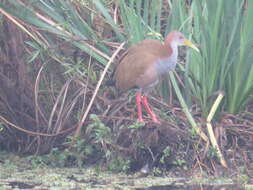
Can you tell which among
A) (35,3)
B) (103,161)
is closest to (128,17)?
(35,3)

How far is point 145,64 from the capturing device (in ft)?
20.7

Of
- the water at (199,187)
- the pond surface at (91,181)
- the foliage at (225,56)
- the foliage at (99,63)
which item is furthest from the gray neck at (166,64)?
the water at (199,187)

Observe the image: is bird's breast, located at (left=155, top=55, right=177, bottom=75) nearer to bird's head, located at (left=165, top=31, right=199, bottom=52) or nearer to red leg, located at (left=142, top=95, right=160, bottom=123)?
bird's head, located at (left=165, top=31, right=199, bottom=52)

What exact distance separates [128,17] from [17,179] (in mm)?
1796

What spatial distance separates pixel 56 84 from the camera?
6.85m

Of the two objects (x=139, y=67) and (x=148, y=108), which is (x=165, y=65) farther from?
(x=148, y=108)

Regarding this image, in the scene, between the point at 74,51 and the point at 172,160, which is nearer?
the point at 172,160

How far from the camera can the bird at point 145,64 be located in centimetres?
625

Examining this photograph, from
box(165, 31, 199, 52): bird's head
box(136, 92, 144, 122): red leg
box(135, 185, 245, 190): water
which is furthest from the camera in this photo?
box(165, 31, 199, 52): bird's head

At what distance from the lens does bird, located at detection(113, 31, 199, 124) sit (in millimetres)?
6246

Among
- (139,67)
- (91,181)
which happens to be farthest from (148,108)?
(91,181)

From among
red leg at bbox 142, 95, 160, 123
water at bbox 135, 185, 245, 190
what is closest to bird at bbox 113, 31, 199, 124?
red leg at bbox 142, 95, 160, 123

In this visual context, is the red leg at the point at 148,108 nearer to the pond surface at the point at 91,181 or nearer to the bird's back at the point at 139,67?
the bird's back at the point at 139,67

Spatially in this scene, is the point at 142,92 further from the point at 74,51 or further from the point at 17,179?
the point at 17,179
